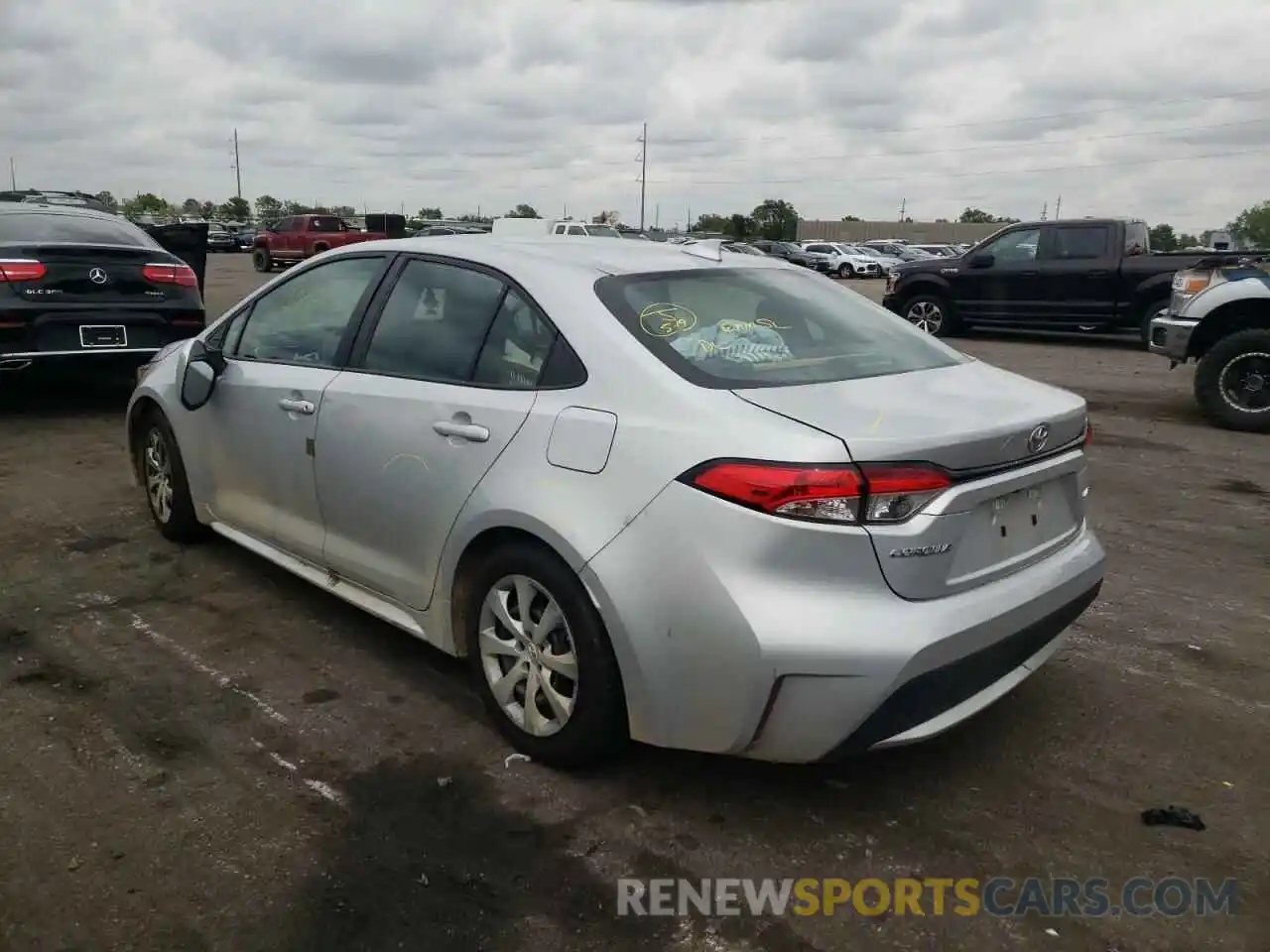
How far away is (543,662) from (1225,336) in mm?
8065

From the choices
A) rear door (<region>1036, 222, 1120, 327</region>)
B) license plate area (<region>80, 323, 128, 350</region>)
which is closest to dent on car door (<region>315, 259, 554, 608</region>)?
license plate area (<region>80, 323, 128, 350</region>)

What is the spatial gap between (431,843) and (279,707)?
3.40 ft

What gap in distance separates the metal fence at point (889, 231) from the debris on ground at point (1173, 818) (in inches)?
3135

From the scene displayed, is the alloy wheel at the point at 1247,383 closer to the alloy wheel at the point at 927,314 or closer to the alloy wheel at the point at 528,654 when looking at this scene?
the alloy wheel at the point at 927,314

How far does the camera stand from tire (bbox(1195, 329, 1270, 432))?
8.45 meters

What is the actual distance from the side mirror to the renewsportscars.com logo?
295 cm

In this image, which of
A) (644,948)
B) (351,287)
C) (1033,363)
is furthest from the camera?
(1033,363)

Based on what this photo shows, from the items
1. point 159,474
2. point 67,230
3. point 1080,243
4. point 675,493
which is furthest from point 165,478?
point 1080,243

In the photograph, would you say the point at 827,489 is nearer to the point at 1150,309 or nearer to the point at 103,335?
the point at 103,335

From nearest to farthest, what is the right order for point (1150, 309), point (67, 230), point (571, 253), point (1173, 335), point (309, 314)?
1. point (571, 253)
2. point (309, 314)
3. point (67, 230)
4. point (1173, 335)
5. point (1150, 309)

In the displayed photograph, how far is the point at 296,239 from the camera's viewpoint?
115 ft

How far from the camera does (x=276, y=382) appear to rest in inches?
161

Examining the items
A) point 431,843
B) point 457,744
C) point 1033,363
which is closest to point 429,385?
point 457,744

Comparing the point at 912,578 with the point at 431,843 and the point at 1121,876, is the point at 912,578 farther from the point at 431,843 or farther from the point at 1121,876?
the point at 431,843
